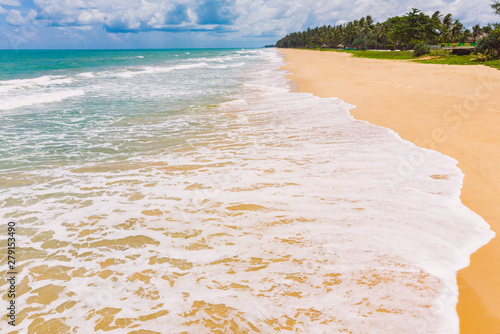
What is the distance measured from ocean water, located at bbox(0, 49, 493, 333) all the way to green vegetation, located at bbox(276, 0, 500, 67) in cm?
3018

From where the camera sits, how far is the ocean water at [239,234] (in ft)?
12.0

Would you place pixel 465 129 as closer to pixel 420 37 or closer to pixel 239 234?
pixel 239 234

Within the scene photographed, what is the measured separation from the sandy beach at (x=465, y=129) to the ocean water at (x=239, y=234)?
0.21m

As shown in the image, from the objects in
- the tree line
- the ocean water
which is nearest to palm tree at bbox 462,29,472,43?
the tree line

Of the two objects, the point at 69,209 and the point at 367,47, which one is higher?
the point at 367,47

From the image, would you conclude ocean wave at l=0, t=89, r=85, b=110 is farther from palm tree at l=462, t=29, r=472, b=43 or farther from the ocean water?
palm tree at l=462, t=29, r=472, b=43

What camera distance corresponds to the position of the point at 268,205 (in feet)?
19.9

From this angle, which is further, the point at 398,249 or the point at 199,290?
the point at 398,249

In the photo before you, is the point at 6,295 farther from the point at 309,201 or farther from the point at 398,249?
the point at 398,249

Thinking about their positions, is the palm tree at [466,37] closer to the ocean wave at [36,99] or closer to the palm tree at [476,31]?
the palm tree at [476,31]

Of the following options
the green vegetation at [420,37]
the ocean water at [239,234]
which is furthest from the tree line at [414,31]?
the ocean water at [239,234]

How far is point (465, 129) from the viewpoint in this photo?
32.0 ft

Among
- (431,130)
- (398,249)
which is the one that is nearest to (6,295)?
(398,249)

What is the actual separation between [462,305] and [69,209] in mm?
6837
